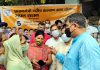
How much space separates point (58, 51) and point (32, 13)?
18.0 ft

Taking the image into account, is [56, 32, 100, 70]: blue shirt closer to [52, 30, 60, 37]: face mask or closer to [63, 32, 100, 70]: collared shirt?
[63, 32, 100, 70]: collared shirt

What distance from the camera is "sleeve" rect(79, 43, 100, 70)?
15.4 ft

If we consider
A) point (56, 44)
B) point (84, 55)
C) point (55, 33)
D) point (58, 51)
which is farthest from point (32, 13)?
point (84, 55)

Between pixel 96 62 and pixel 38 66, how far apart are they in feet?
10.1

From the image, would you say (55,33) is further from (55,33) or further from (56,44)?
(56,44)

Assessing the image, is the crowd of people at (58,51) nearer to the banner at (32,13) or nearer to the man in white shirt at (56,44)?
the man in white shirt at (56,44)

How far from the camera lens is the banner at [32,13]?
12453mm

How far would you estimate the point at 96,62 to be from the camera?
15.4 ft

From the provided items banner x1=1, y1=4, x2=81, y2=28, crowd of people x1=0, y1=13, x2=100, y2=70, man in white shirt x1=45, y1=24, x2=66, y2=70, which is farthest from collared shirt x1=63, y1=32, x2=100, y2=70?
banner x1=1, y1=4, x2=81, y2=28

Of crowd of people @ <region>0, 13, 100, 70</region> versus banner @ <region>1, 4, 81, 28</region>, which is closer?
crowd of people @ <region>0, 13, 100, 70</region>

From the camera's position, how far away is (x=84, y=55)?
4.72 m

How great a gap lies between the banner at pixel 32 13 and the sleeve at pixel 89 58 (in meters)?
7.67

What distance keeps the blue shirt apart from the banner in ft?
24.7

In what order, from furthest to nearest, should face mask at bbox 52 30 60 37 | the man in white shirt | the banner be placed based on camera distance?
the banner
face mask at bbox 52 30 60 37
the man in white shirt
